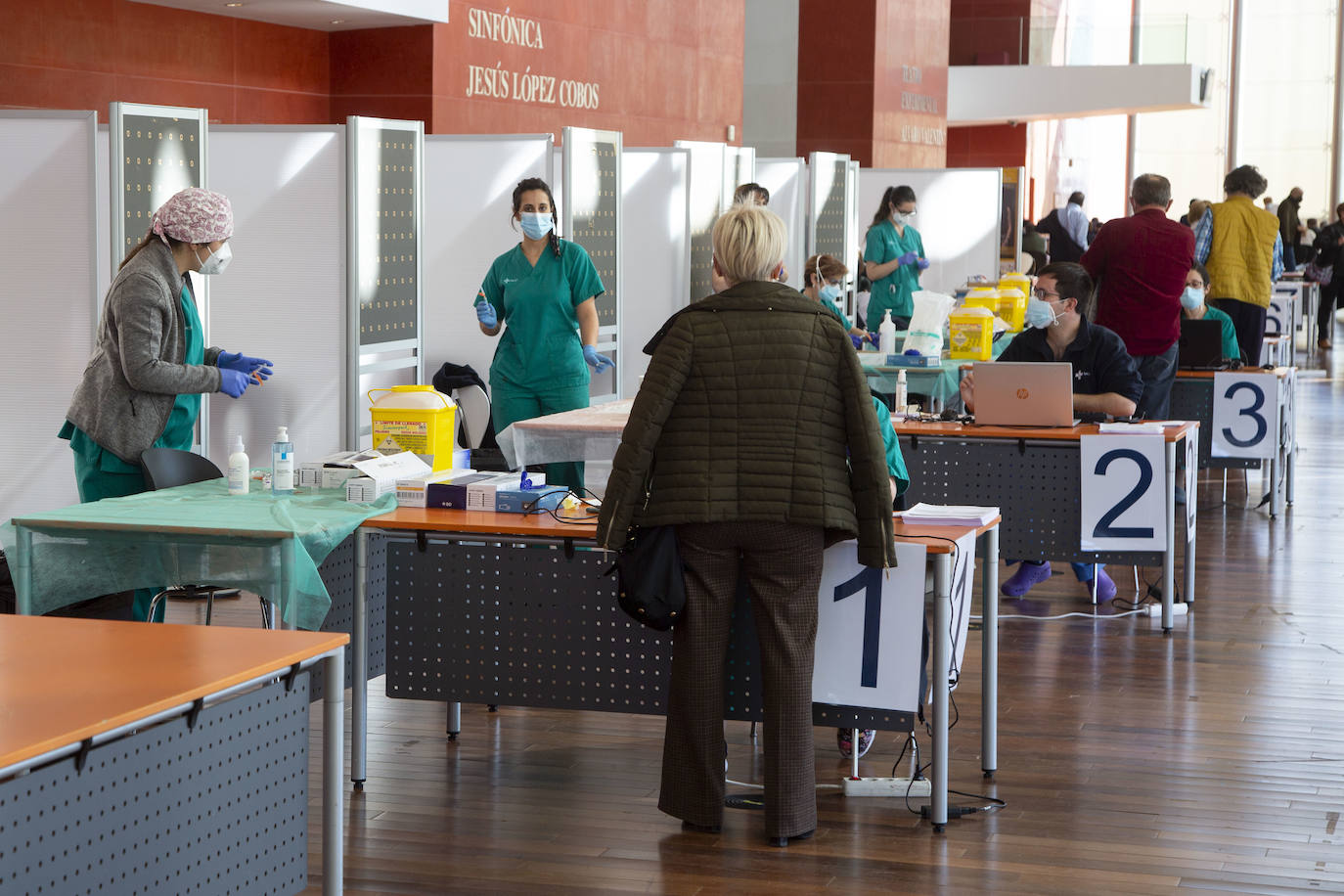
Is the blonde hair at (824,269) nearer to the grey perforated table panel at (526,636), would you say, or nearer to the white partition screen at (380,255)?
the white partition screen at (380,255)

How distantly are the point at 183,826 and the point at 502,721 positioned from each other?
7.06 ft

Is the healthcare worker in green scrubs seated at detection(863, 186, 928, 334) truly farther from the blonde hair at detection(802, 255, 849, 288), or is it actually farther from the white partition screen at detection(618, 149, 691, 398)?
the blonde hair at detection(802, 255, 849, 288)

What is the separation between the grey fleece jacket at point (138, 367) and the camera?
4.19 metres

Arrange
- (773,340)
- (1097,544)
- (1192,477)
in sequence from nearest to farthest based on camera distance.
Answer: (773,340)
(1097,544)
(1192,477)

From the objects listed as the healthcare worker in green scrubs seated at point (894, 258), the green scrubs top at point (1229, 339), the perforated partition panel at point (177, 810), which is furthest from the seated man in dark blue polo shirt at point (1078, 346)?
the healthcare worker in green scrubs seated at point (894, 258)

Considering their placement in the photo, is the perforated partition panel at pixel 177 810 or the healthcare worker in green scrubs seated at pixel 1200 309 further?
the healthcare worker in green scrubs seated at pixel 1200 309

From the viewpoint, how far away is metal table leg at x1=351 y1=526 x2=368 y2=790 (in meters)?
3.85

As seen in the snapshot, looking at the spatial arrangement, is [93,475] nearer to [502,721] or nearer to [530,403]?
[502,721]

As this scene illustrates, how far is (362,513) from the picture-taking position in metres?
3.83

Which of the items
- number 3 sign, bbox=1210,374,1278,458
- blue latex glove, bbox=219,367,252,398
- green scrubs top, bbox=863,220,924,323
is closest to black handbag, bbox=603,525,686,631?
blue latex glove, bbox=219,367,252,398

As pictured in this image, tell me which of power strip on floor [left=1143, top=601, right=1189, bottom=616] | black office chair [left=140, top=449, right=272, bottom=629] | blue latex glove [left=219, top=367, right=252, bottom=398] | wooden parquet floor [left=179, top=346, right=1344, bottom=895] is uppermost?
blue latex glove [left=219, top=367, right=252, bottom=398]

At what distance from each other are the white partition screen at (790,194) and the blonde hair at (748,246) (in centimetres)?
676

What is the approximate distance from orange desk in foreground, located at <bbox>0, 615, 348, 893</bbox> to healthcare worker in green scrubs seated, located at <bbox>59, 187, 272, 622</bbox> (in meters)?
1.52

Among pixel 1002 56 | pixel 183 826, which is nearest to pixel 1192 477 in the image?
pixel 183 826
